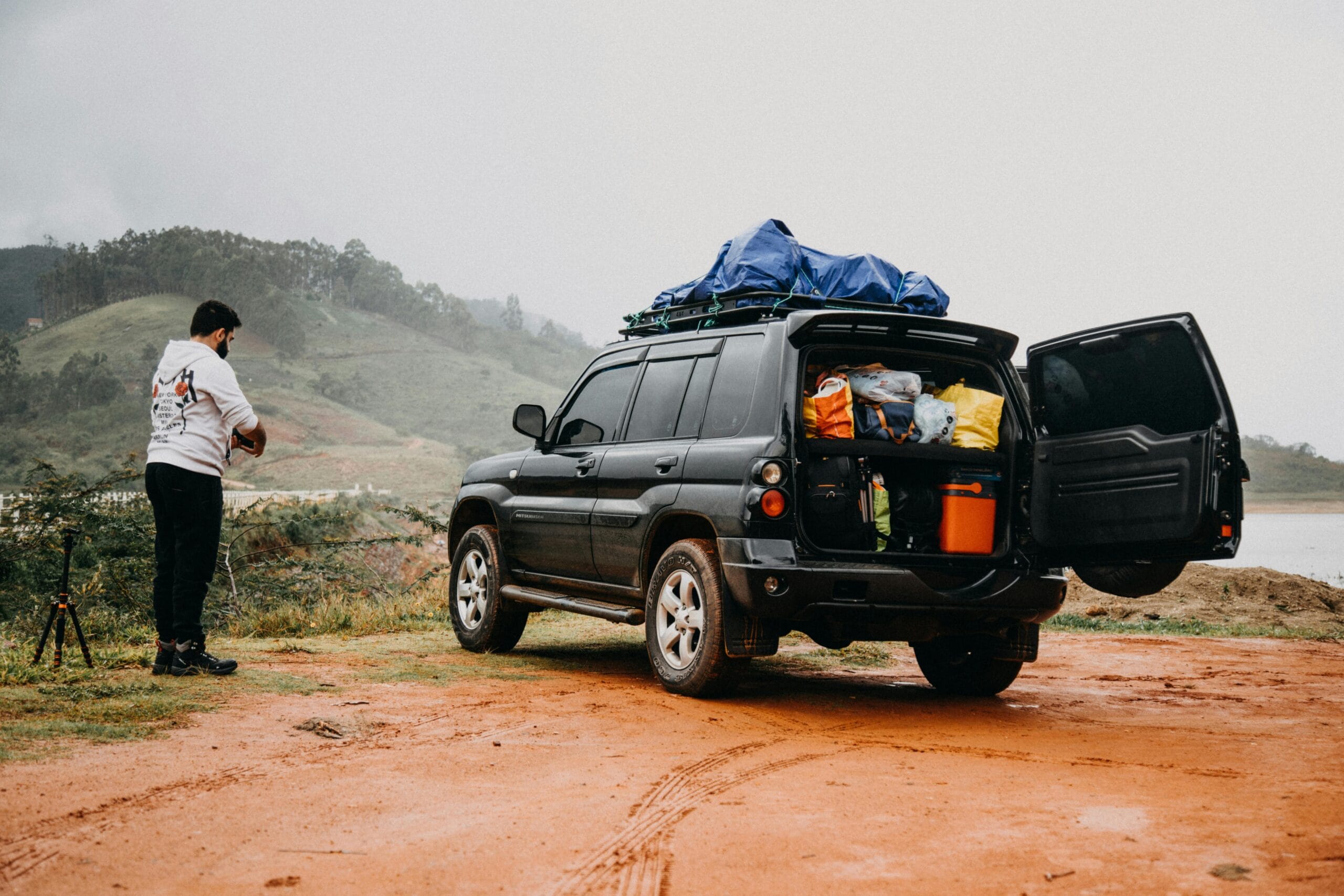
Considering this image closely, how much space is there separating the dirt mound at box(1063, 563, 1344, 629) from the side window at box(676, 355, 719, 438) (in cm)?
771

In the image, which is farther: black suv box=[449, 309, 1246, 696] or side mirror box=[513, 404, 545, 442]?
side mirror box=[513, 404, 545, 442]

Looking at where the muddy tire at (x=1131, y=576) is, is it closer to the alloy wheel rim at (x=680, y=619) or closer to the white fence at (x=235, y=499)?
the alloy wheel rim at (x=680, y=619)

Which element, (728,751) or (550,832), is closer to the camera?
(550,832)

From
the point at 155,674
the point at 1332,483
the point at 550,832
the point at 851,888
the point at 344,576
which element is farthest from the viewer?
Answer: the point at 1332,483

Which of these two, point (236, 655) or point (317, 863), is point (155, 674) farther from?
point (317, 863)

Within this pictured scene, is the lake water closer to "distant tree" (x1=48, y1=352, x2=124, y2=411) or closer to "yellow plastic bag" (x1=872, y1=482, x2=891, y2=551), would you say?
"yellow plastic bag" (x1=872, y1=482, x2=891, y2=551)

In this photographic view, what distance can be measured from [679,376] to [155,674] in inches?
133

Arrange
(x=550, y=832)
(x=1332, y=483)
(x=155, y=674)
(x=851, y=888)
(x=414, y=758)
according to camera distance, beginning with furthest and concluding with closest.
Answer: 1. (x=1332, y=483)
2. (x=155, y=674)
3. (x=414, y=758)
4. (x=550, y=832)
5. (x=851, y=888)

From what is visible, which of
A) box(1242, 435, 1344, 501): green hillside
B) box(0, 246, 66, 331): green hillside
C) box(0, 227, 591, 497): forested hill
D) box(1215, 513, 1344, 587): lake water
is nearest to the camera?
box(1215, 513, 1344, 587): lake water

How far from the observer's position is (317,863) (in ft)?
11.0

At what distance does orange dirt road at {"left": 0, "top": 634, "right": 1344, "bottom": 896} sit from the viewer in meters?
3.25

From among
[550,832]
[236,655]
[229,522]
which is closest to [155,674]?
[236,655]

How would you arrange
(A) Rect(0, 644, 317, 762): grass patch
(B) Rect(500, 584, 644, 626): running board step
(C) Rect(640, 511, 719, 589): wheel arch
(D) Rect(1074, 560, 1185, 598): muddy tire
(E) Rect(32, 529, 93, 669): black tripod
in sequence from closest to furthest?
(A) Rect(0, 644, 317, 762): grass patch, (D) Rect(1074, 560, 1185, 598): muddy tire, (E) Rect(32, 529, 93, 669): black tripod, (C) Rect(640, 511, 719, 589): wheel arch, (B) Rect(500, 584, 644, 626): running board step

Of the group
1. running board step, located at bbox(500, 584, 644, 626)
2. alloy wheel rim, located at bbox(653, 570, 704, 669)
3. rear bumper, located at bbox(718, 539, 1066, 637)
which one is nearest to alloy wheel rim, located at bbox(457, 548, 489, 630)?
running board step, located at bbox(500, 584, 644, 626)
